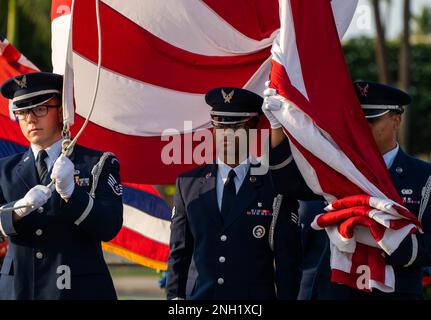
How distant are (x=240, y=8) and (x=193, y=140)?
88 cm

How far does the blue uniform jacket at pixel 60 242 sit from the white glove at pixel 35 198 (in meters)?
0.14

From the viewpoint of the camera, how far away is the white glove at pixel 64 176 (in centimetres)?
547

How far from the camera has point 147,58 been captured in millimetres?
7102

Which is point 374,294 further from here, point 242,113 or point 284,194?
point 242,113

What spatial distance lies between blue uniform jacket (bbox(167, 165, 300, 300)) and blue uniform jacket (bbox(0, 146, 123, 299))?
413 millimetres

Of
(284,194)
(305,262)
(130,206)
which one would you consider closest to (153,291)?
(130,206)

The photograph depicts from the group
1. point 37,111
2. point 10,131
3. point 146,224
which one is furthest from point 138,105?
point 146,224

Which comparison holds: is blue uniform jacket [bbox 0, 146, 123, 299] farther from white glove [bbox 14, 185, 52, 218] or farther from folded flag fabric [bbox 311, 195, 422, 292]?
folded flag fabric [bbox 311, 195, 422, 292]

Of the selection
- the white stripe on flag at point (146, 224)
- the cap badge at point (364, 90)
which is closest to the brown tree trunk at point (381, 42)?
the white stripe on flag at point (146, 224)

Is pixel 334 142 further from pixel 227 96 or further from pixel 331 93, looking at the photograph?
pixel 227 96

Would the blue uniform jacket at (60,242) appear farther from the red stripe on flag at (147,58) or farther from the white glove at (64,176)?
the red stripe on flag at (147,58)

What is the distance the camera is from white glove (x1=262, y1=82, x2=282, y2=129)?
5836 millimetres

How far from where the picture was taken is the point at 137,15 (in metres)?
7.14

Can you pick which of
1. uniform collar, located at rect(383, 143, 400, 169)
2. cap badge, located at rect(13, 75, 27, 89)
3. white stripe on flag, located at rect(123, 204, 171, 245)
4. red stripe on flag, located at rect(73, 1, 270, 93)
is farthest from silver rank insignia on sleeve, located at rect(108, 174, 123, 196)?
white stripe on flag, located at rect(123, 204, 171, 245)
